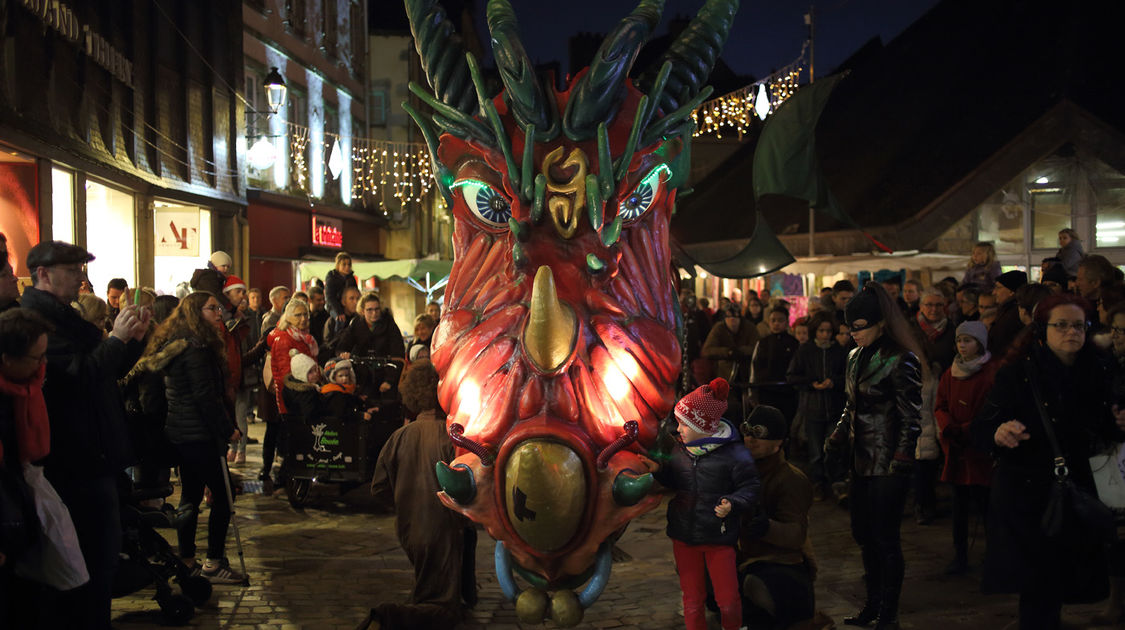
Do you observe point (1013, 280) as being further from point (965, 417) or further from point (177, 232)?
point (177, 232)

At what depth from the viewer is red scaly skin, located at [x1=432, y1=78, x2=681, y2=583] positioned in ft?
11.5

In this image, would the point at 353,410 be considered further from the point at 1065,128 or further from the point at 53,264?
the point at 1065,128

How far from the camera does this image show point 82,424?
181 inches

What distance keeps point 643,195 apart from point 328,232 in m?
22.7

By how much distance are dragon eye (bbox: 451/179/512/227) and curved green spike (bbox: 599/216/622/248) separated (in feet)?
1.53

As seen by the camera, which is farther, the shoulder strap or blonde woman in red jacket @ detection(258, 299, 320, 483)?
blonde woman in red jacket @ detection(258, 299, 320, 483)

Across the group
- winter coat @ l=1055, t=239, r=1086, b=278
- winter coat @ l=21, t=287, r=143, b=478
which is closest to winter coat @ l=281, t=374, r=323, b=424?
winter coat @ l=21, t=287, r=143, b=478

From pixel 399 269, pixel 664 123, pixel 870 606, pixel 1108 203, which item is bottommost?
pixel 870 606

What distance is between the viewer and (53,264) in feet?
15.4

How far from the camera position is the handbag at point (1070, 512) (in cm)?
436


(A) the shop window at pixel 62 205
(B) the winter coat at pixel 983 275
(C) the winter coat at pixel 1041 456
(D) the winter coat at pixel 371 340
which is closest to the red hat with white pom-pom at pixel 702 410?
(C) the winter coat at pixel 1041 456

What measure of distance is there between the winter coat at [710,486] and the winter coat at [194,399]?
3.31 meters

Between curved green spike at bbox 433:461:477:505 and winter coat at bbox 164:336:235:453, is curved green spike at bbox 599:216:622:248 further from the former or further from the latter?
winter coat at bbox 164:336:235:453

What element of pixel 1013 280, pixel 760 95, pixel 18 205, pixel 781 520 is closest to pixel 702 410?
pixel 781 520
